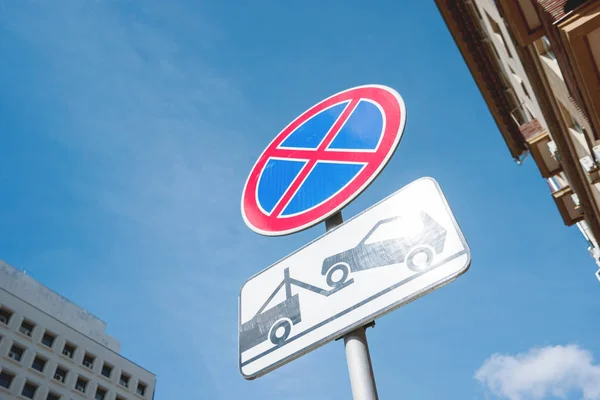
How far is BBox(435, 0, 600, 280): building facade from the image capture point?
5219 millimetres

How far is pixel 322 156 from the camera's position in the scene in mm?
2629

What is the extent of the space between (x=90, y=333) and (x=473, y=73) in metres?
40.1

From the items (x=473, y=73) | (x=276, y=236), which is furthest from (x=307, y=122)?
(x=473, y=73)

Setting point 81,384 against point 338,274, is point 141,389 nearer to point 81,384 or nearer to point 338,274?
point 81,384

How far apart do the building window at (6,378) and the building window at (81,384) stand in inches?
213

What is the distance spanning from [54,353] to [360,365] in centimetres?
4342

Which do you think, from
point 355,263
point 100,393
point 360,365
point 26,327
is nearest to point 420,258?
point 355,263

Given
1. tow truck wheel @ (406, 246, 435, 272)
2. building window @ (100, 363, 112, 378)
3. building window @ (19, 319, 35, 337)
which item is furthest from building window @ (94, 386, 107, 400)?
tow truck wheel @ (406, 246, 435, 272)

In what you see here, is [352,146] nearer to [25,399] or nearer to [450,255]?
[450,255]

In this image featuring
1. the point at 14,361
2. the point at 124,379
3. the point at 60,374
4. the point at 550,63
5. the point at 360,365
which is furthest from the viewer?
the point at 124,379

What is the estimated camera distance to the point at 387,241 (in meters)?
1.97

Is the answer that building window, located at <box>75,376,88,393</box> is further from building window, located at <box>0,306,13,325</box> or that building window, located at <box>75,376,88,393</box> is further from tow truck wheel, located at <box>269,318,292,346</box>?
tow truck wheel, located at <box>269,318,292,346</box>

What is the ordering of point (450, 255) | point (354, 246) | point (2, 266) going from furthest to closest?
point (2, 266) < point (354, 246) < point (450, 255)

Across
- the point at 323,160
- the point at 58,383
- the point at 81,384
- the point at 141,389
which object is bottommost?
the point at 323,160
